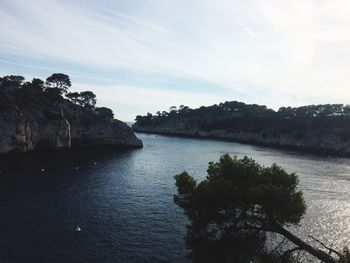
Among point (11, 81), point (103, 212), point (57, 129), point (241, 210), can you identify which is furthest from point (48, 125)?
point (241, 210)

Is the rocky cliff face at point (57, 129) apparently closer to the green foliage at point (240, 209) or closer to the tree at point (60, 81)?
the tree at point (60, 81)

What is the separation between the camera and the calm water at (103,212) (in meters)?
47.6

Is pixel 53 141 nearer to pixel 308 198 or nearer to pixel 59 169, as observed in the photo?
pixel 59 169

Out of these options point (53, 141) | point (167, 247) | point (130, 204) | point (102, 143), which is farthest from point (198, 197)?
point (102, 143)

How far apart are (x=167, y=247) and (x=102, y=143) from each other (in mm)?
138139

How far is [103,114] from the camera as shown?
18912cm

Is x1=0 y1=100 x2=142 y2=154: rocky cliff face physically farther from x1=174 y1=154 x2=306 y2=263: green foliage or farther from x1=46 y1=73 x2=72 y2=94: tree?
x1=174 y1=154 x2=306 y2=263: green foliage

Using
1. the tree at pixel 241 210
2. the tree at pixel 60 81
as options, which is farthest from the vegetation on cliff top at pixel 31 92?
the tree at pixel 241 210

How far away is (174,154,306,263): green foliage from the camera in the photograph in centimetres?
3033

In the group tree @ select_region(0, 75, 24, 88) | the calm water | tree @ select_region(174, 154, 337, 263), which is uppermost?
tree @ select_region(0, 75, 24, 88)

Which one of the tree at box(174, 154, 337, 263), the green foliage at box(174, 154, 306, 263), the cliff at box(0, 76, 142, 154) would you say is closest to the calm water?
the green foliage at box(174, 154, 306, 263)

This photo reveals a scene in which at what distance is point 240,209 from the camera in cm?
3216

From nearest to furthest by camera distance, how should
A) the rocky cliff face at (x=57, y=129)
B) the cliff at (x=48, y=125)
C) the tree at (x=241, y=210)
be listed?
1. the tree at (x=241, y=210)
2. the rocky cliff face at (x=57, y=129)
3. the cliff at (x=48, y=125)

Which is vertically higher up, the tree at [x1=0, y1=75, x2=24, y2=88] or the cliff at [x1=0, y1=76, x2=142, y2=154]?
the tree at [x1=0, y1=75, x2=24, y2=88]
